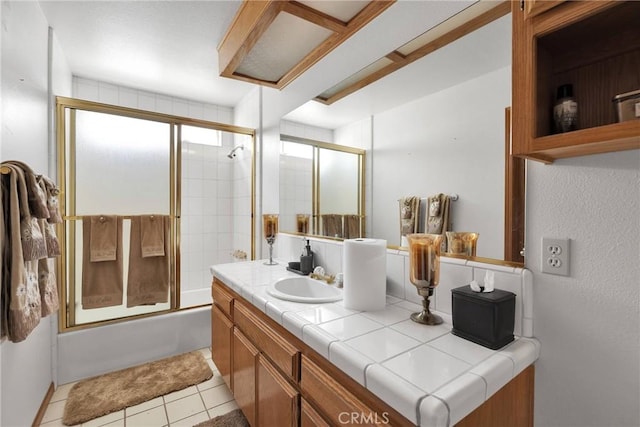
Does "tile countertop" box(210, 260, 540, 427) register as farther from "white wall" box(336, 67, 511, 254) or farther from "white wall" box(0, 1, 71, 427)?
"white wall" box(0, 1, 71, 427)

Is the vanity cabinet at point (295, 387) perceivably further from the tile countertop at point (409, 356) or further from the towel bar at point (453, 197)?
the towel bar at point (453, 197)

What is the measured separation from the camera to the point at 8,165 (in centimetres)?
121

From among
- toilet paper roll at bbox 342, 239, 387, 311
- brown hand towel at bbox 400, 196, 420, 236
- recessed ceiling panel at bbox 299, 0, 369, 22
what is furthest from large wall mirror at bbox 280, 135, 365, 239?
recessed ceiling panel at bbox 299, 0, 369, 22

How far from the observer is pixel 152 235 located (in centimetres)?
241

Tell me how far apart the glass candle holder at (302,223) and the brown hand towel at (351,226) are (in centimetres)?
45

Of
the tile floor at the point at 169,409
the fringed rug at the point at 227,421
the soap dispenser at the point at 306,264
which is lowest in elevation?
the tile floor at the point at 169,409

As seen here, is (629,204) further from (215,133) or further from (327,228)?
(215,133)

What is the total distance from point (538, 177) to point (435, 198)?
1.18 ft

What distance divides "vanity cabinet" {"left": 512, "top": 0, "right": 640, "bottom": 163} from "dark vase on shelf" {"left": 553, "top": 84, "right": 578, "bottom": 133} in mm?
19

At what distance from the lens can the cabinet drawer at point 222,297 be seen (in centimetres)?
174

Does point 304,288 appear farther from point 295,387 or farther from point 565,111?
point 565,111

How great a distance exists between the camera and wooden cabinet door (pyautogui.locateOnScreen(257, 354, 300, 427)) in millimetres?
1059

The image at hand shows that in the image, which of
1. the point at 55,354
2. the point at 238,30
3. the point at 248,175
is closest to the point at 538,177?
the point at 238,30

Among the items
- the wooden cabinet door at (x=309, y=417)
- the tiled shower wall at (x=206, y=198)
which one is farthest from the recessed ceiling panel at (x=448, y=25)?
the tiled shower wall at (x=206, y=198)
